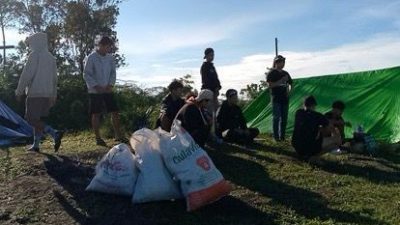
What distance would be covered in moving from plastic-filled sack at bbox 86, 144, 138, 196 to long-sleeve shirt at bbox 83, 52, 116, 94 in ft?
8.34

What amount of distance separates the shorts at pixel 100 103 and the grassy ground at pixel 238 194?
0.55 meters

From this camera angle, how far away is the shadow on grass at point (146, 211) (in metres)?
5.32

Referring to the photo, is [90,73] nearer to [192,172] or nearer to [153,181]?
[153,181]

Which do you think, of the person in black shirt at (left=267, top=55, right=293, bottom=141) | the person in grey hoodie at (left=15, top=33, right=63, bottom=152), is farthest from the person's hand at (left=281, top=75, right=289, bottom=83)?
the person in grey hoodie at (left=15, top=33, right=63, bottom=152)

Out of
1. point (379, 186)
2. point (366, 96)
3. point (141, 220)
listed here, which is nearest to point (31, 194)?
point (141, 220)

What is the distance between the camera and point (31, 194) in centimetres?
597

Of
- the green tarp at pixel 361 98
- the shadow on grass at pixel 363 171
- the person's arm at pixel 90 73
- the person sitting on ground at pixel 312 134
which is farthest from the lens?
the green tarp at pixel 361 98

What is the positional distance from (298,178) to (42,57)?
361 centimetres

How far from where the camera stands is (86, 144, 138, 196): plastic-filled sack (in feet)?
18.6

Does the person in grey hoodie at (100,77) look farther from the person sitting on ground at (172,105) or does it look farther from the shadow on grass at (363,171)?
the shadow on grass at (363,171)

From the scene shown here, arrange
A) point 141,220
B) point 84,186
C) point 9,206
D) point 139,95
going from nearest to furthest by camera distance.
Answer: point 141,220, point 9,206, point 84,186, point 139,95

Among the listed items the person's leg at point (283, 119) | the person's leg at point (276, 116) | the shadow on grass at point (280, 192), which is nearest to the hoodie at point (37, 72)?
the shadow on grass at point (280, 192)

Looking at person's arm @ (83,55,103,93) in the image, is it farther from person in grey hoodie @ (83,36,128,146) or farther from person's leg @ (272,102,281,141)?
person's leg @ (272,102,281,141)

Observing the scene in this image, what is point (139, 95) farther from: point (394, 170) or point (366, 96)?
point (394, 170)
